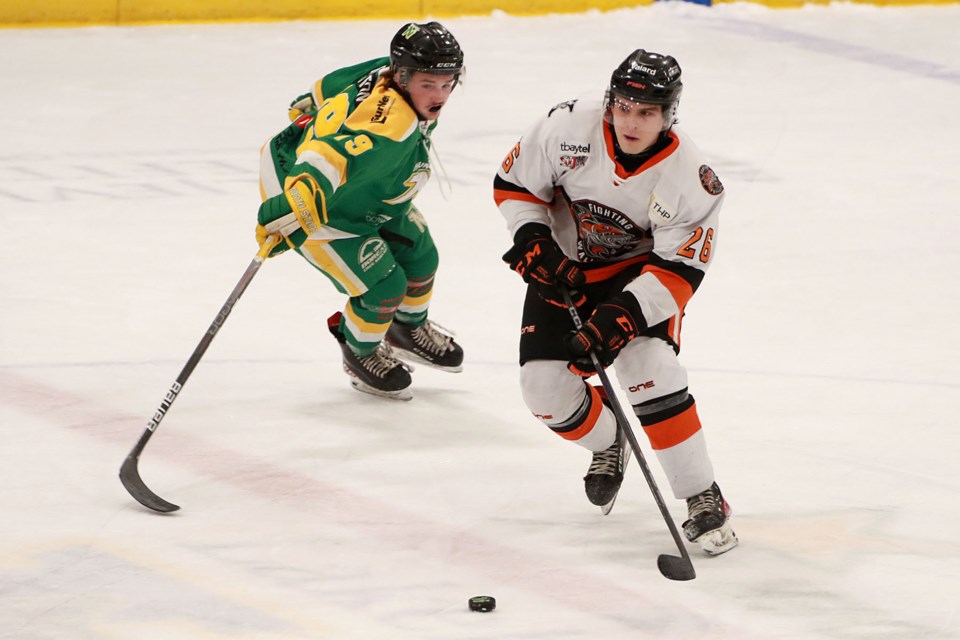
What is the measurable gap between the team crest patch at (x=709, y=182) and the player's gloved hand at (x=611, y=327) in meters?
0.28

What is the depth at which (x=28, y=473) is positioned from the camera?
10.9 feet

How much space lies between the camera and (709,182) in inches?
121

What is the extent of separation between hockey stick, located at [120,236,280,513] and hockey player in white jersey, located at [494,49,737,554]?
597mm

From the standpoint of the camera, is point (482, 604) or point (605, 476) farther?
point (605, 476)

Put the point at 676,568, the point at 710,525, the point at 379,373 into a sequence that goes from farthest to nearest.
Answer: the point at 379,373 < the point at 710,525 < the point at 676,568

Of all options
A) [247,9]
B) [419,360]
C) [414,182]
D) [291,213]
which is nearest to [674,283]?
[291,213]

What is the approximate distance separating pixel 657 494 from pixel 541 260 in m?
0.55

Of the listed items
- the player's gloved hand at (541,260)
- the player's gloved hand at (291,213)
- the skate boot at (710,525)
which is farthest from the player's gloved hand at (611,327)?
the player's gloved hand at (291,213)

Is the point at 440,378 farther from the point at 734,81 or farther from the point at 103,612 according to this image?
the point at 734,81

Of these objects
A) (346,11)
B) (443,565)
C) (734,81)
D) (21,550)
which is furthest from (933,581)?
(346,11)

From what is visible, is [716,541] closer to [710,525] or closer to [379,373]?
[710,525]

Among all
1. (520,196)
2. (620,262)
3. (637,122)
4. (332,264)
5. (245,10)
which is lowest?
(245,10)

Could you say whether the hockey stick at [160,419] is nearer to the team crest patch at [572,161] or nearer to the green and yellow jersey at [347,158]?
the green and yellow jersey at [347,158]

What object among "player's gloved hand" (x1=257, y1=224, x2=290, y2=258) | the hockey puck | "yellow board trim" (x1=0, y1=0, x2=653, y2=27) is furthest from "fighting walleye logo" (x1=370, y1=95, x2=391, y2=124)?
"yellow board trim" (x1=0, y1=0, x2=653, y2=27)
